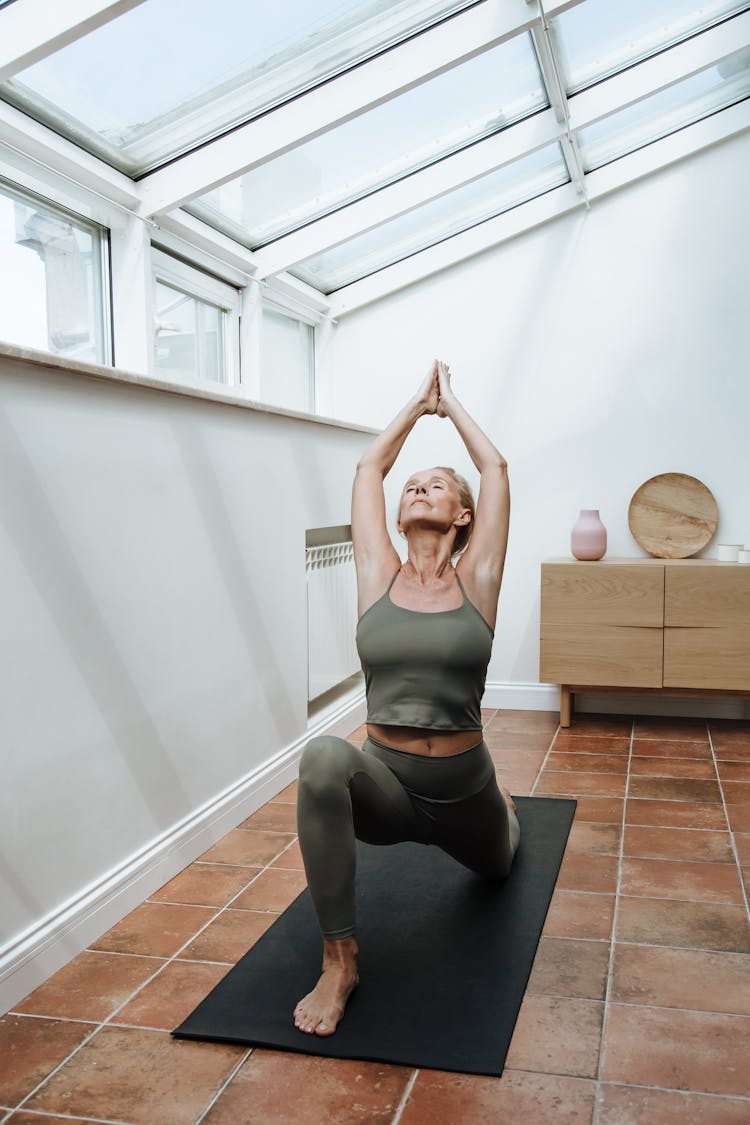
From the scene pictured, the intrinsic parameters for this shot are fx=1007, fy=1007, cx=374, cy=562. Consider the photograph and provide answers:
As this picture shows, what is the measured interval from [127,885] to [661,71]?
3.50 metres

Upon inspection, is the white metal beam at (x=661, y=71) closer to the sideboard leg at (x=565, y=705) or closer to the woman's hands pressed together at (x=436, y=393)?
the woman's hands pressed together at (x=436, y=393)

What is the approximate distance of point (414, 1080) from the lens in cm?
178

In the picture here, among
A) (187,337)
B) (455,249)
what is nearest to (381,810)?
(187,337)

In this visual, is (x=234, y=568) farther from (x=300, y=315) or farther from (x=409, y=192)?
(x=300, y=315)

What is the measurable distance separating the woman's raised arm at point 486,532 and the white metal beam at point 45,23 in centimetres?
116

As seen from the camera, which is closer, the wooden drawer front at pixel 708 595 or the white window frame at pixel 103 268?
the white window frame at pixel 103 268

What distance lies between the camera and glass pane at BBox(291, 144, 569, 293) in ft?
14.8

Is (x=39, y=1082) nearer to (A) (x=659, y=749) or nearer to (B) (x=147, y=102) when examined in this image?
(B) (x=147, y=102)

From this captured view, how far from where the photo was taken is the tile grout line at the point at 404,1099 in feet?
5.45

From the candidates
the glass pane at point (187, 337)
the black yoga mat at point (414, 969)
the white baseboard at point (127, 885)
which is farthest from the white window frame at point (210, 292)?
the black yoga mat at point (414, 969)

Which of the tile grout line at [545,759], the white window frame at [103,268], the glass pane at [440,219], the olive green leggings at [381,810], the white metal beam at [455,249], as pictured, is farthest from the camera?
the white metal beam at [455,249]

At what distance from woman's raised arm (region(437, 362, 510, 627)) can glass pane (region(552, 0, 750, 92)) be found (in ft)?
6.04

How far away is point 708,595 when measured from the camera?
14.1 ft

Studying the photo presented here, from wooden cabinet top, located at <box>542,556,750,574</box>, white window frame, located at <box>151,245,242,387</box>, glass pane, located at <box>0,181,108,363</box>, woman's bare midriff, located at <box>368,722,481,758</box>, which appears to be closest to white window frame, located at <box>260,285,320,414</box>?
white window frame, located at <box>151,245,242,387</box>
